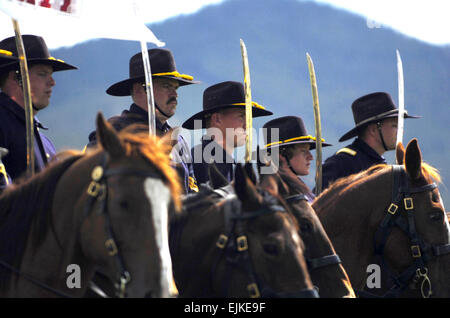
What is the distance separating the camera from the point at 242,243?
4.20 metres

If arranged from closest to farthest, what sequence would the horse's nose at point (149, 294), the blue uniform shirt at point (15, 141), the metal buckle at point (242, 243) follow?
the horse's nose at point (149, 294) → the metal buckle at point (242, 243) → the blue uniform shirt at point (15, 141)

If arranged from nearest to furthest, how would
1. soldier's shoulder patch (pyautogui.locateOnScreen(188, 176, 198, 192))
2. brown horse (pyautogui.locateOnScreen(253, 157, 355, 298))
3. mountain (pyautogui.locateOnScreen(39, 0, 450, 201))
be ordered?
brown horse (pyautogui.locateOnScreen(253, 157, 355, 298)) → soldier's shoulder patch (pyautogui.locateOnScreen(188, 176, 198, 192)) → mountain (pyautogui.locateOnScreen(39, 0, 450, 201))

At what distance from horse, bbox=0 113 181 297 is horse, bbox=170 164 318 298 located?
678 mm

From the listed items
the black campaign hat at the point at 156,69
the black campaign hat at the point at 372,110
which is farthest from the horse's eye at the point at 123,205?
the black campaign hat at the point at 372,110

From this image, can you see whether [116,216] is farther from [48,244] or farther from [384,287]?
[384,287]

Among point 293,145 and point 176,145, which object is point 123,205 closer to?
point 176,145

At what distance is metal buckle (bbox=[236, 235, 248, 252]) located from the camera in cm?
418

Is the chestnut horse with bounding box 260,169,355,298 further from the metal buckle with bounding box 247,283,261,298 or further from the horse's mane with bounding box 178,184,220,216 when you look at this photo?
the metal buckle with bounding box 247,283,261,298

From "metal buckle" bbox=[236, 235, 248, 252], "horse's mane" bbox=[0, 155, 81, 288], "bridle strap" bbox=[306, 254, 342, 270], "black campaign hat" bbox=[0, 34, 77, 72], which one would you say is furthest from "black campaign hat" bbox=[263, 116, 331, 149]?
"horse's mane" bbox=[0, 155, 81, 288]

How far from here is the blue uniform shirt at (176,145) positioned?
5.82m

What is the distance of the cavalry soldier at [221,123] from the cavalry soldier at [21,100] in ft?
5.01

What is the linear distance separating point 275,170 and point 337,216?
2.93ft

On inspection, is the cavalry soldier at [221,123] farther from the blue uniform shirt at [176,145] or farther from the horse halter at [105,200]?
the horse halter at [105,200]

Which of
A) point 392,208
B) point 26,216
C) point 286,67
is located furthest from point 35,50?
point 286,67
